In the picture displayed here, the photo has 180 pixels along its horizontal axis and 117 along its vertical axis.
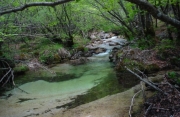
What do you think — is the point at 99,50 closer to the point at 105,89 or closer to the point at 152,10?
the point at 105,89

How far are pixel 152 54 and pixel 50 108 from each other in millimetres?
7033

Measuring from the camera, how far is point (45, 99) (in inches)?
320

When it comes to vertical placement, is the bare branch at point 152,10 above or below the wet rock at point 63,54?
above

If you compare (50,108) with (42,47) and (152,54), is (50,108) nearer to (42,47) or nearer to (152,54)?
(152,54)

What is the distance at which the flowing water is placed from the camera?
23.7 ft

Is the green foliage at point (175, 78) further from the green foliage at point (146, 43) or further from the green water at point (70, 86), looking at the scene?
the green foliage at point (146, 43)

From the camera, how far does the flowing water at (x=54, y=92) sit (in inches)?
284

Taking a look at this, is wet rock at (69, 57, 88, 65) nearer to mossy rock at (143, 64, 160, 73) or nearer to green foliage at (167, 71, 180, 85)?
mossy rock at (143, 64, 160, 73)

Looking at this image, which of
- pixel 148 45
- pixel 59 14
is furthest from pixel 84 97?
pixel 59 14

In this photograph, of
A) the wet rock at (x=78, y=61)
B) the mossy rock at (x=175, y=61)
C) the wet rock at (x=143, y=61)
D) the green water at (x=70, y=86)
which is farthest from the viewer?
the wet rock at (x=78, y=61)

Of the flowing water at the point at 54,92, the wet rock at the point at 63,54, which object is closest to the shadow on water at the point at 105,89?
the flowing water at the point at 54,92

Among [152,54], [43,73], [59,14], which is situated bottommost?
[43,73]

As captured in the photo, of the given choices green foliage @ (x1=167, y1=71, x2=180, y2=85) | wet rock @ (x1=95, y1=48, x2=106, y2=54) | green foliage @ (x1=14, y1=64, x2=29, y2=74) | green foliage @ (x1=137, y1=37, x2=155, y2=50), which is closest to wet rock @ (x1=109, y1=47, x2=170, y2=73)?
green foliage @ (x1=137, y1=37, x2=155, y2=50)

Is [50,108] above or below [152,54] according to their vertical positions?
below
